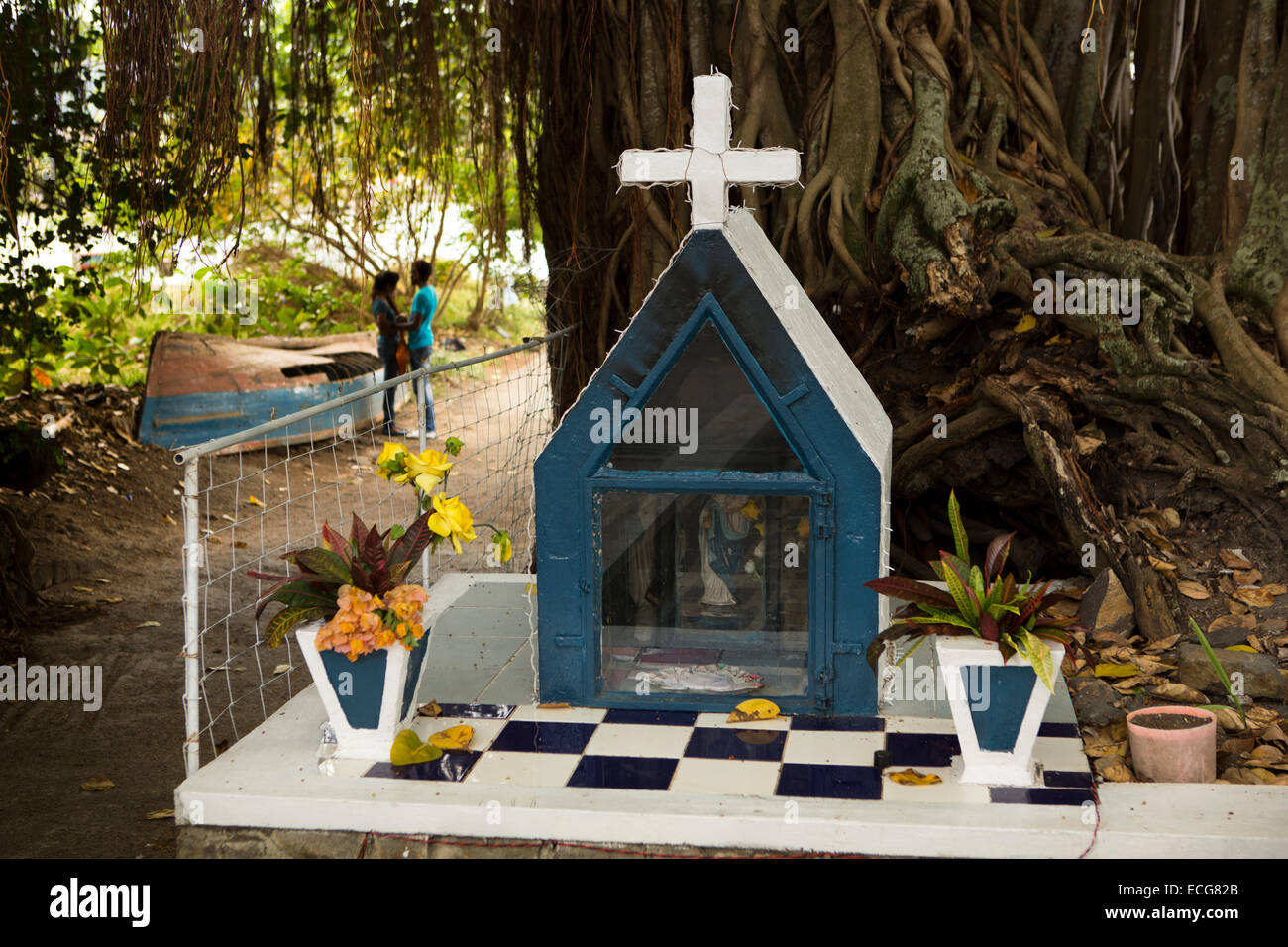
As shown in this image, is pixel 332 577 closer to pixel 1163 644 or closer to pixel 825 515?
pixel 825 515

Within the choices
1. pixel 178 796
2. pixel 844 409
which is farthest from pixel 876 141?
pixel 178 796

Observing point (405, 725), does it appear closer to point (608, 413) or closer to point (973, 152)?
point (608, 413)

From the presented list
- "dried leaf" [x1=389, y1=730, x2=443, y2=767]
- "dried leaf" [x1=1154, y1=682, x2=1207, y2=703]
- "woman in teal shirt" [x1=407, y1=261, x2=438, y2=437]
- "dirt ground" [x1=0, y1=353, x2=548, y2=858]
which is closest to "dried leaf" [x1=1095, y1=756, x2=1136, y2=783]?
"dried leaf" [x1=1154, y1=682, x2=1207, y2=703]

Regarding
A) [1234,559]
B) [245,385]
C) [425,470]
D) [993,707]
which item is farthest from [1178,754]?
[245,385]

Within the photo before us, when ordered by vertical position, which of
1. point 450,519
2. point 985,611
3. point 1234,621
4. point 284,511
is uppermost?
point 450,519

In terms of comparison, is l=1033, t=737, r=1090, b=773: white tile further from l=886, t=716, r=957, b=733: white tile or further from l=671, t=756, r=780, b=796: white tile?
l=671, t=756, r=780, b=796: white tile

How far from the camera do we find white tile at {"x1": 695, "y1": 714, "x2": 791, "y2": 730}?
392 cm

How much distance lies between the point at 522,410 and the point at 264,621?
713cm

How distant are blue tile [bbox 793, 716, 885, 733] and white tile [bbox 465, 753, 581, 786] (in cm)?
76

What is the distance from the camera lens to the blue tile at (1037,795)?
3.33 m

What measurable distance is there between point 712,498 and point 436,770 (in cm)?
126

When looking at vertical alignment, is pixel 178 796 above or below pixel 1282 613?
below

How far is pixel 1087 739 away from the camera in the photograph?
398 cm

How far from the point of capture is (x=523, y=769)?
363 centimetres
